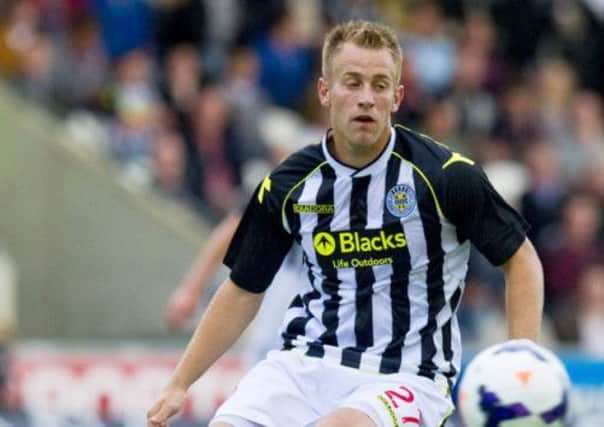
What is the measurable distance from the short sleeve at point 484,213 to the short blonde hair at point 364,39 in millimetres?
421

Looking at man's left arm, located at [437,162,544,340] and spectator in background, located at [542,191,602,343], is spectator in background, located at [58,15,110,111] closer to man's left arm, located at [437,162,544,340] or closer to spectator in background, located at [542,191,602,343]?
spectator in background, located at [542,191,602,343]

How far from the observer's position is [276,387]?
6.41 metres

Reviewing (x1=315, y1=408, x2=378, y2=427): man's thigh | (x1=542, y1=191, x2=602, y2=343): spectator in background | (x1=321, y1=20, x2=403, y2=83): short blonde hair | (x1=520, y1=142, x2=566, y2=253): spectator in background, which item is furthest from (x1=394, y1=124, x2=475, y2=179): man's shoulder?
(x1=542, y1=191, x2=602, y2=343): spectator in background

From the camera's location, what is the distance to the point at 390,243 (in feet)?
21.2

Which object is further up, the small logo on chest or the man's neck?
the man's neck

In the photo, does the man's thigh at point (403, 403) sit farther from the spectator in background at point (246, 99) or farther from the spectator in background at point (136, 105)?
the spectator in background at point (136, 105)

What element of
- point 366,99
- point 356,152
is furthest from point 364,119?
point 356,152

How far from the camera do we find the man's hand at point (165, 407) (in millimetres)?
6516

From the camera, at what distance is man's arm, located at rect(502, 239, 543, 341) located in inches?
243

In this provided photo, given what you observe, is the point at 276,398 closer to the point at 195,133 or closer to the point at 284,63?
the point at 195,133

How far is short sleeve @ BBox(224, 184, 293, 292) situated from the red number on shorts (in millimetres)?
729

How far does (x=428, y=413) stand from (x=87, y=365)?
703cm

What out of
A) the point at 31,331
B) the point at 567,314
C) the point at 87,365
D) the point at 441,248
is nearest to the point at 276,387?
the point at 441,248

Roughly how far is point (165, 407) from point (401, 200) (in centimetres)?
113
